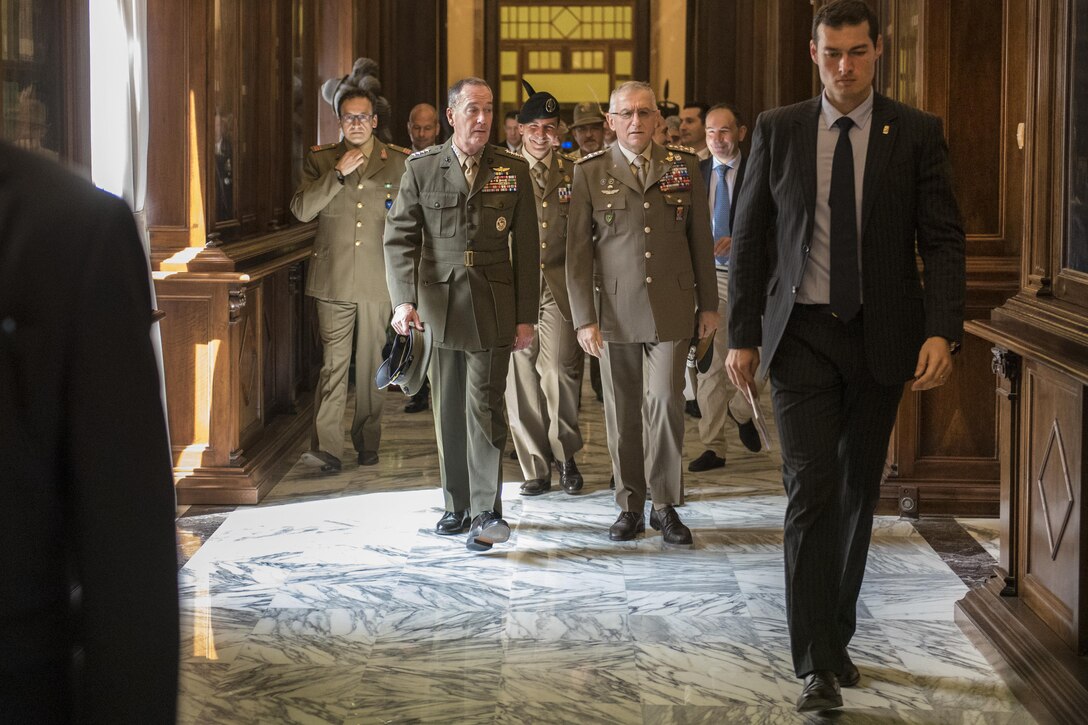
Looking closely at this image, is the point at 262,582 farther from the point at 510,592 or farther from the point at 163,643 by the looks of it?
the point at 163,643

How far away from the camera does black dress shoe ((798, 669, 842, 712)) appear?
11.6 ft

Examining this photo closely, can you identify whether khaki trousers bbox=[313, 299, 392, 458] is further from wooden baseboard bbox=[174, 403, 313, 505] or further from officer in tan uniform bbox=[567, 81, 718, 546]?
officer in tan uniform bbox=[567, 81, 718, 546]

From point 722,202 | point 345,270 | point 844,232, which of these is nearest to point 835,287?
point 844,232

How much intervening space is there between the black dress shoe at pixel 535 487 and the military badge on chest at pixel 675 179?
1.57m

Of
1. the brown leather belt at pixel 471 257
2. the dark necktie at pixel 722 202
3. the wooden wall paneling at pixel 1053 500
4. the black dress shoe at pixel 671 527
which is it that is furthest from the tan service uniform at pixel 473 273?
the wooden wall paneling at pixel 1053 500

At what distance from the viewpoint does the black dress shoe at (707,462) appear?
683 centimetres

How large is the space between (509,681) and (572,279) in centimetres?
192

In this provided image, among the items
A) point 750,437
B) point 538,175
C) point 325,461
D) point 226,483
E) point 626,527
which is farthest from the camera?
point 750,437

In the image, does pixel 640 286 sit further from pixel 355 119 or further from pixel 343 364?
pixel 355 119

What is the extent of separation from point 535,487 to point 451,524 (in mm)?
868

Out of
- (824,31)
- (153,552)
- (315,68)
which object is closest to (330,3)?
(315,68)

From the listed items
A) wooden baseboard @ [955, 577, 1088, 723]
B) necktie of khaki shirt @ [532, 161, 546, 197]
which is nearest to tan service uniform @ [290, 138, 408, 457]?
necktie of khaki shirt @ [532, 161, 546, 197]

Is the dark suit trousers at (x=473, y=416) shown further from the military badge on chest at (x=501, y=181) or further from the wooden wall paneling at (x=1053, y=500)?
the wooden wall paneling at (x=1053, y=500)

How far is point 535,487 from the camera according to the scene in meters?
6.33
